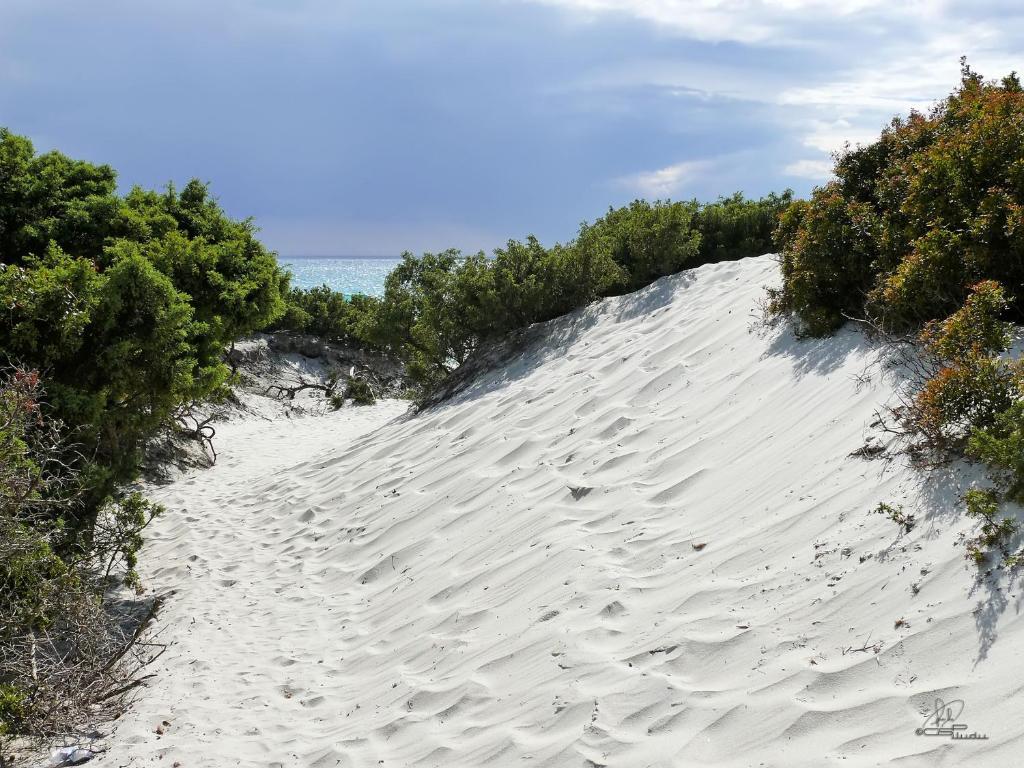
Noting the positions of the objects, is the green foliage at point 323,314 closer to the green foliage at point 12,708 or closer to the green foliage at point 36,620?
the green foliage at point 36,620

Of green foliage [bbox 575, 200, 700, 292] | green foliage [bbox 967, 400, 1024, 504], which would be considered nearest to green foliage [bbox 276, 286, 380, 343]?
green foliage [bbox 575, 200, 700, 292]

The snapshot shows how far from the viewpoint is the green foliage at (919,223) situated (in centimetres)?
502

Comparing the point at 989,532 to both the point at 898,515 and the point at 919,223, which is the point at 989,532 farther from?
the point at 919,223

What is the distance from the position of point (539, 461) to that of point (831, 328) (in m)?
2.91

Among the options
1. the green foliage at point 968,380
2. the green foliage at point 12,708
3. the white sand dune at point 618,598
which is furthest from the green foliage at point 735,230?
the green foliage at point 12,708

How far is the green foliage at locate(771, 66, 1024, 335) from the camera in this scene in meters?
5.02

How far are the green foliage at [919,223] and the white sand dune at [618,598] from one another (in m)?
0.51

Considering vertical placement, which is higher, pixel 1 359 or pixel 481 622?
pixel 1 359

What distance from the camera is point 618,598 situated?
4.20 m

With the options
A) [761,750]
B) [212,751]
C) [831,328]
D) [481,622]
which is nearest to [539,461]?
[481,622]

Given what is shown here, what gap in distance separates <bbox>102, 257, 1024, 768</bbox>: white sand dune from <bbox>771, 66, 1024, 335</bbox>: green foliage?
20.0 inches

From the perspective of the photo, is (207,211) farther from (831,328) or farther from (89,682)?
(831,328)

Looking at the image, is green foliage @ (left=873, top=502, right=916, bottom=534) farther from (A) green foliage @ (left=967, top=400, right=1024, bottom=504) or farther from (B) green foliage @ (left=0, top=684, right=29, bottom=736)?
(B) green foliage @ (left=0, top=684, right=29, bottom=736)

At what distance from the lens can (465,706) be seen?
3906 mm
